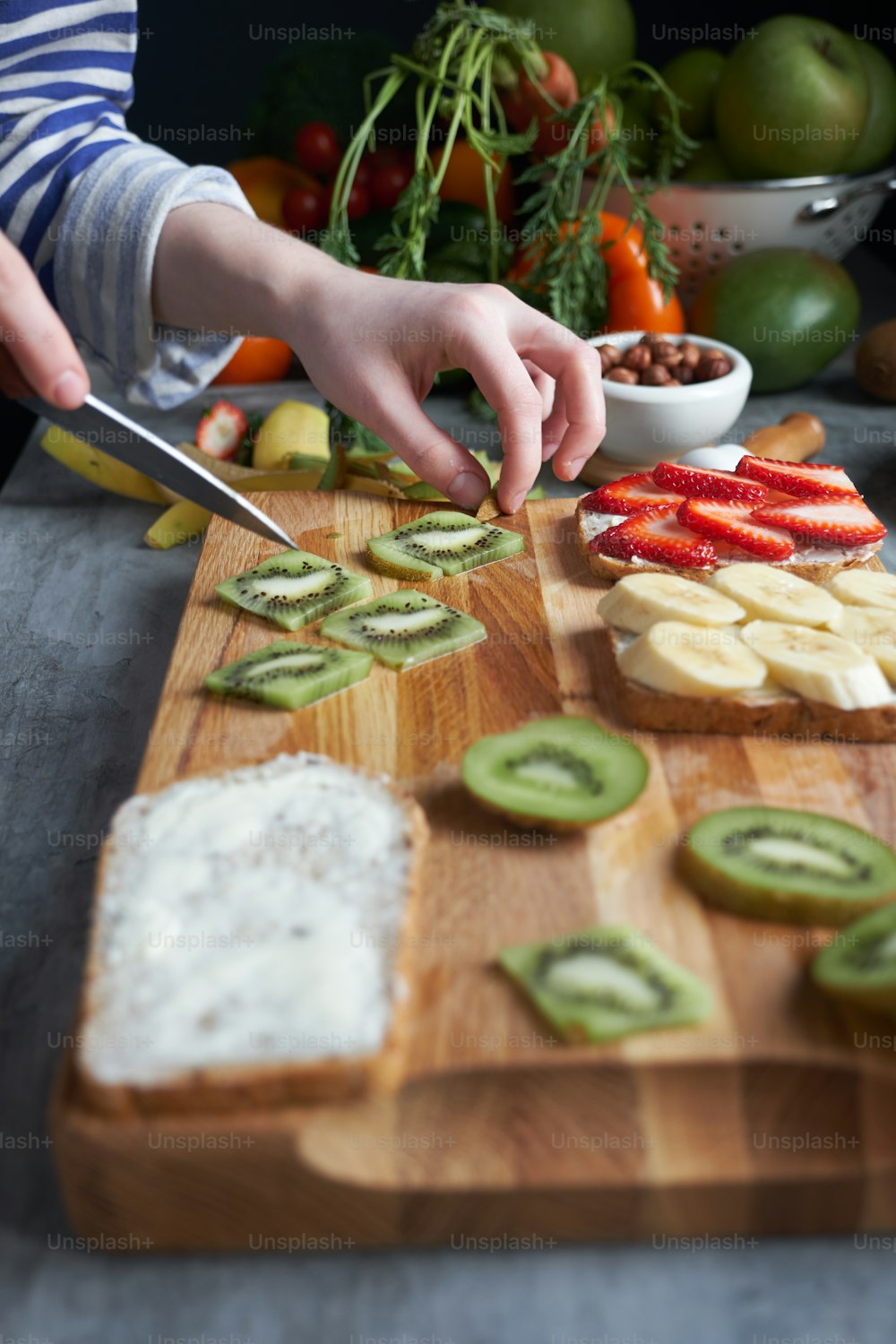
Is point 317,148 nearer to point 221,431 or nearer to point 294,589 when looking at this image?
point 221,431

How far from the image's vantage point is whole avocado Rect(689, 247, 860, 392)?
11.3 ft

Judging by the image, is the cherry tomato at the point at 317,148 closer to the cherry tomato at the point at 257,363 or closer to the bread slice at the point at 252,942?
the cherry tomato at the point at 257,363

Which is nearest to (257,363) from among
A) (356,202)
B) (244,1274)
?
(356,202)

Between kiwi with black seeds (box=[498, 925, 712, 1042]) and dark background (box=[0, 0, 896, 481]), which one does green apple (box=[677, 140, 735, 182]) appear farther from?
kiwi with black seeds (box=[498, 925, 712, 1042])

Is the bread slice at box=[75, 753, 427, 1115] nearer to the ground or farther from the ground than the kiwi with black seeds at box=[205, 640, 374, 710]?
farther from the ground

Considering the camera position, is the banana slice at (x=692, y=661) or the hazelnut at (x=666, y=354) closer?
the banana slice at (x=692, y=661)

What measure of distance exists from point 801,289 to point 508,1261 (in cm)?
298

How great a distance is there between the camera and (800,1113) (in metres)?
1.29

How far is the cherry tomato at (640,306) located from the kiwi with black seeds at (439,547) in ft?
4.51

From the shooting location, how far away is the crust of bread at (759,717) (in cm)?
178

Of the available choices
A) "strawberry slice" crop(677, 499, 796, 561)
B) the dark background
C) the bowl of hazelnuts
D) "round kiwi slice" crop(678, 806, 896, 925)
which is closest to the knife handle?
the bowl of hazelnuts

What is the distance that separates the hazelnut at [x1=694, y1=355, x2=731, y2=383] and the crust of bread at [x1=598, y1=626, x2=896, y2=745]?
56.5 inches

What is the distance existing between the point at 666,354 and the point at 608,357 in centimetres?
15

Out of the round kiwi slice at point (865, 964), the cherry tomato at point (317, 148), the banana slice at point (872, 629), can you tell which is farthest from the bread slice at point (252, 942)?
the cherry tomato at point (317, 148)
